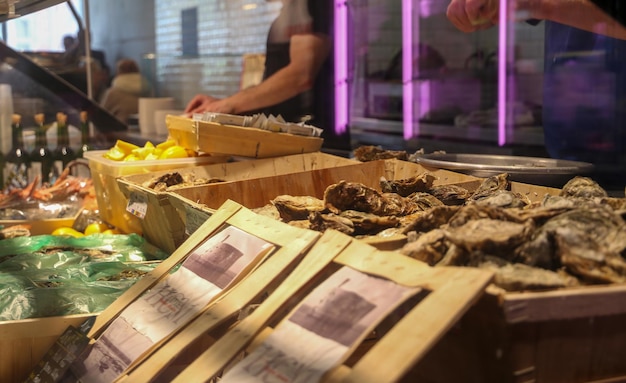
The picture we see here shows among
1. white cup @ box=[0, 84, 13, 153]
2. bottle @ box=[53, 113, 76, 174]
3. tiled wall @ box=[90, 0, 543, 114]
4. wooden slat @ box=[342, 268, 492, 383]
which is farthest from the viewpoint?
tiled wall @ box=[90, 0, 543, 114]

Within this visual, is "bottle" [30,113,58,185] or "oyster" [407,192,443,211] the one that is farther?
"bottle" [30,113,58,185]

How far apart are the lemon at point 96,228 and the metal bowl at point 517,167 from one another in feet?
4.63

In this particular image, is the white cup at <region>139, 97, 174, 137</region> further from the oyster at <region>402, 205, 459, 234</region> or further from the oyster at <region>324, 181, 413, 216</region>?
the oyster at <region>402, 205, 459, 234</region>

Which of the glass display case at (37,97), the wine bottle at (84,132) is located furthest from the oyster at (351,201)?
the glass display case at (37,97)

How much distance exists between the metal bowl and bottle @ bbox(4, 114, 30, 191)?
2.67m

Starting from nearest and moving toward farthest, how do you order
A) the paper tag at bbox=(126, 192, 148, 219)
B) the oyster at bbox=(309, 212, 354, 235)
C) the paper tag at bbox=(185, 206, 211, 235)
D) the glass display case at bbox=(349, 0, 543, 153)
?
1. the oyster at bbox=(309, 212, 354, 235)
2. the paper tag at bbox=(185, 206, 211, 235)
3. the paper tag at bbox=(126, 192, 148, 219)
4. the glass display case at bbox=(349, 0, 543, 153)

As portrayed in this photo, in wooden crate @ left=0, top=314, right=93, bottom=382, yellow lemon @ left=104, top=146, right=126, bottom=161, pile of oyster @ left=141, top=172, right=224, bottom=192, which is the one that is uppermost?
yellow lemon @ left=104, top=146, right=126, bottom=161

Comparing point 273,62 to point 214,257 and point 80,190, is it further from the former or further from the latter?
point 214,257

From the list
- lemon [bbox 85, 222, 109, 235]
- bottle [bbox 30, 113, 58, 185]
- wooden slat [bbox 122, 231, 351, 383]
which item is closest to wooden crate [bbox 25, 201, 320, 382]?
wooden slat [bbox 122, 231, 351, 383]

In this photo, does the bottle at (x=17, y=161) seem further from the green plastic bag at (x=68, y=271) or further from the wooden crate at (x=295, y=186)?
the wooden crate at (x=295, y=186)

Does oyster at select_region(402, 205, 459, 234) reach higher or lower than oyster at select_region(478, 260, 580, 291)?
higher

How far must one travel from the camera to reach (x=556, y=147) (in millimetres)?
3998

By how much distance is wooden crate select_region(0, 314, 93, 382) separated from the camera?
6.31 ft

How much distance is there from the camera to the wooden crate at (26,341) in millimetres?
1925
